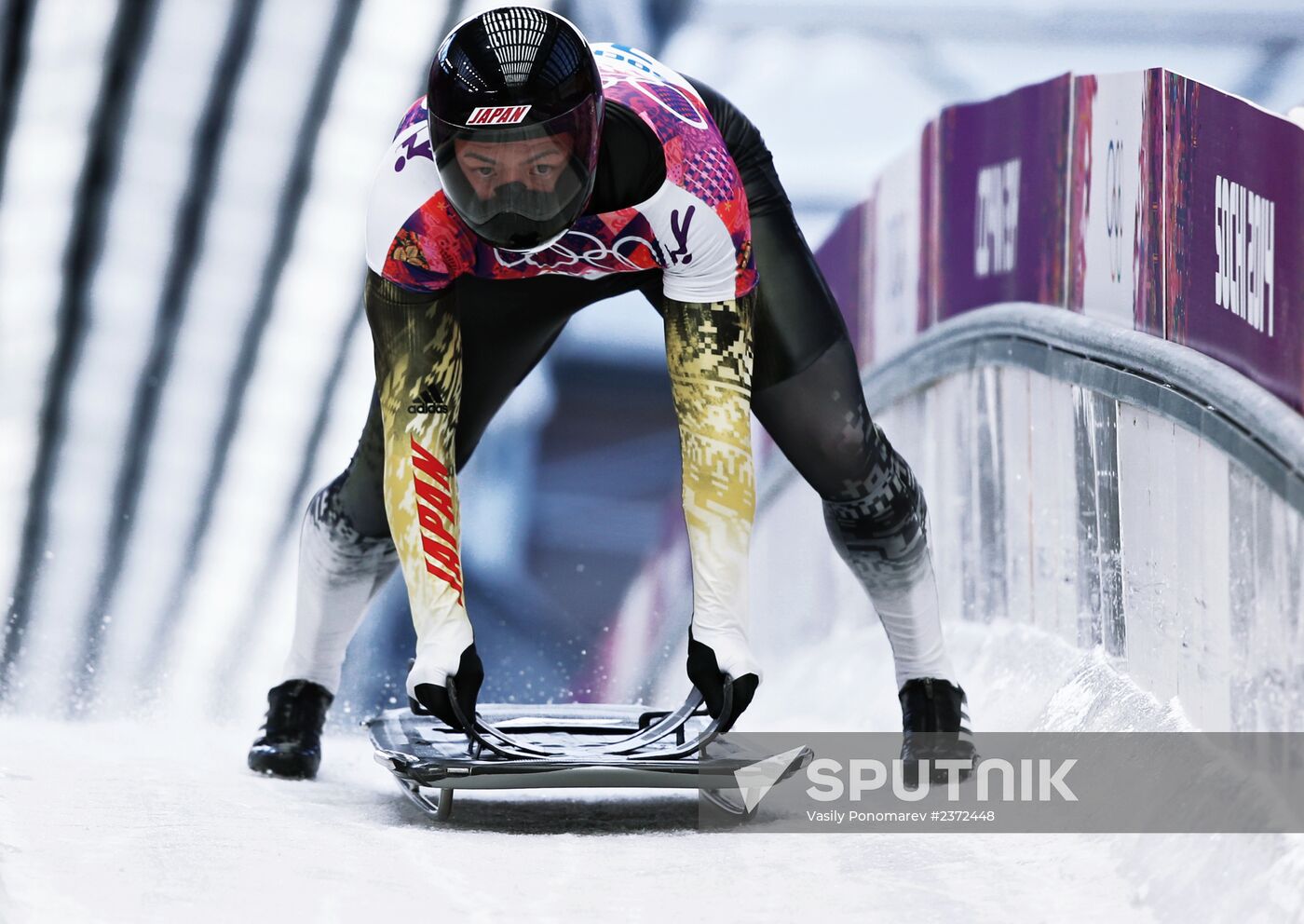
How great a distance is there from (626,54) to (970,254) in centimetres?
191

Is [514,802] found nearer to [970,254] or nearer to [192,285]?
[970,254]

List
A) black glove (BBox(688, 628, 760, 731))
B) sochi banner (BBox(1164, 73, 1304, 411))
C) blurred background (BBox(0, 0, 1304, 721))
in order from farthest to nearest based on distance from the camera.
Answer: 1. blurred background (BBox(0, 0, 1304, 721))
2. black glove (BBox(688, 628, 760, 731))
3. sochi banner (BBox(1164, 73, 1304, 411))

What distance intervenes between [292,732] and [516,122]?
64.0 inches

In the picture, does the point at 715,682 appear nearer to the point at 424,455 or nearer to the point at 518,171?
the point at 424,455

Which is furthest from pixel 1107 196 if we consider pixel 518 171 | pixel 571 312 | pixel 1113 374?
pixel 518 171

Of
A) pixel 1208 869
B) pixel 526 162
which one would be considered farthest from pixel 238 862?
pixel 1208 869

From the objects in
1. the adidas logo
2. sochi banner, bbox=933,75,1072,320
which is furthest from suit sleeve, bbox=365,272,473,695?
sochi banner, bbox=933,75,1072,320

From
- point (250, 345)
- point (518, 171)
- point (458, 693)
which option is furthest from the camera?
point (250, 345)

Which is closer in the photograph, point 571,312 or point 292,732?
point 571,312

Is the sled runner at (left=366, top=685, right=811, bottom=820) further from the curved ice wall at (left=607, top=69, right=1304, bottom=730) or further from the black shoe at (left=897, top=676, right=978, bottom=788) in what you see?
the curved ice wall at (left=607, top=69, right=1304, bottom=730)

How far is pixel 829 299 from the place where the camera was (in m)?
3.39

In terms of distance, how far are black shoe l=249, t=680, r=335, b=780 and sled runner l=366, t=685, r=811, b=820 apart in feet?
0.81

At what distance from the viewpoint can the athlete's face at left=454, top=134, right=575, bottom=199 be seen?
2.63 metres

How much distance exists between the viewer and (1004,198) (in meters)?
4.54
